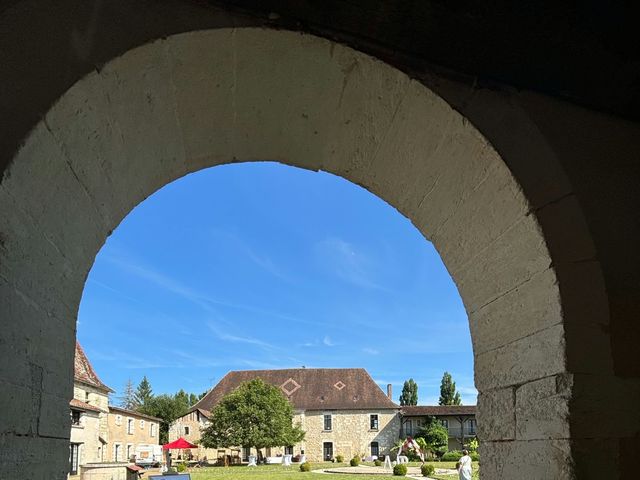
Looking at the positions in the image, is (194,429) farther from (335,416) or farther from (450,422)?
(450,422)

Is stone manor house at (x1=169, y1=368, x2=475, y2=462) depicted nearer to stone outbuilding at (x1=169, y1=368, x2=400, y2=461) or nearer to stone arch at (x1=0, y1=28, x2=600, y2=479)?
stone outbuilding at (x1=169, y1=368, x2=400, y2=461)

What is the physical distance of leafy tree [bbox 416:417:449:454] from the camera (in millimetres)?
41125

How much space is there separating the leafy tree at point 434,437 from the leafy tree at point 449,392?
557 inches

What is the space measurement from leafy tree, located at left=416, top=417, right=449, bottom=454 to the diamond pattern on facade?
32.8 feet

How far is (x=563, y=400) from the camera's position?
73.1 inches

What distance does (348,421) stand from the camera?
143 ft

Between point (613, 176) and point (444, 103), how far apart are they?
0.69 meters

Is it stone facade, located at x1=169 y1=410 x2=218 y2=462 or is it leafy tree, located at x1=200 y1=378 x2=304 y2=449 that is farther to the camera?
stone facade, located at x1=169 y1=410 x2=218 y2=462

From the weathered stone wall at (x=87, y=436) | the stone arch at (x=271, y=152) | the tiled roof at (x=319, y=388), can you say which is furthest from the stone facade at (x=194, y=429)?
the stone arch at (x=271, y=152)

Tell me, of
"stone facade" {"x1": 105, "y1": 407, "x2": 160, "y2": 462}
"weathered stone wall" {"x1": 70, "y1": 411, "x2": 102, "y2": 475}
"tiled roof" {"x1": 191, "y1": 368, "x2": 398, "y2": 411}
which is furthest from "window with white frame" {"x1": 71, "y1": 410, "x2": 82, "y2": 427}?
"tiled roof" {"x1": 191, "y1": 368, "x2": 398, "y2": 411}

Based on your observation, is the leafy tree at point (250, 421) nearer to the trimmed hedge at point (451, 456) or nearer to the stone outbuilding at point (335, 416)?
the stone outbuilding at point (335, 416)

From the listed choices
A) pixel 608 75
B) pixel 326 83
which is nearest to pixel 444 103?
pixel 326 83

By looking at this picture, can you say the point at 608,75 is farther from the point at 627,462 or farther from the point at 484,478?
the point at 484,478

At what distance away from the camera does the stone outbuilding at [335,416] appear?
142 ft
